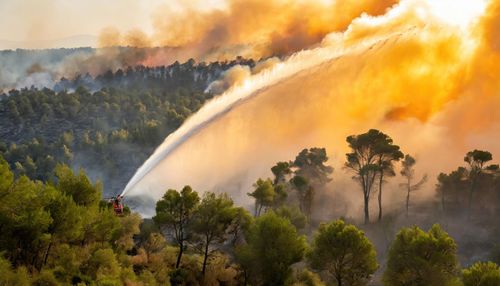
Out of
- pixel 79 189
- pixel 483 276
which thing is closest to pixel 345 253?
pixel 483 276

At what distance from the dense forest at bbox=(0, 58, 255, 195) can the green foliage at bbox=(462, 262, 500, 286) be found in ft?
284

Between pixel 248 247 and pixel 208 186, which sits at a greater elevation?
pixel 208 186

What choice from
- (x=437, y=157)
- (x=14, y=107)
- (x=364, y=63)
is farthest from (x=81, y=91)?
(x=437, y=157)

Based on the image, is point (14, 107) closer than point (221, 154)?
No

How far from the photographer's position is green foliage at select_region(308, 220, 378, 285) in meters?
38.4

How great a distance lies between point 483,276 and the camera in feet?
109

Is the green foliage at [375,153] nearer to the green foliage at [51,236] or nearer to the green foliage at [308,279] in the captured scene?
the green foliage at [308,279]

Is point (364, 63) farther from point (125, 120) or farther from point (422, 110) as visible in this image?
point (125, 120)

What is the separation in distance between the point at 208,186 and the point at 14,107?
102 metres

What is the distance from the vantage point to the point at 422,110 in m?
124

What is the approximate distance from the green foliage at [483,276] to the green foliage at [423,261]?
2.19 m

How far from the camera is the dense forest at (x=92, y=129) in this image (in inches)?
4732

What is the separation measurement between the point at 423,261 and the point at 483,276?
189 inches

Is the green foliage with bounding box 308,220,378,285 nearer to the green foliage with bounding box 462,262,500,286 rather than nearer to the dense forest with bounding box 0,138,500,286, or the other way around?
the dense forest with bounding box 0,138,500,286
